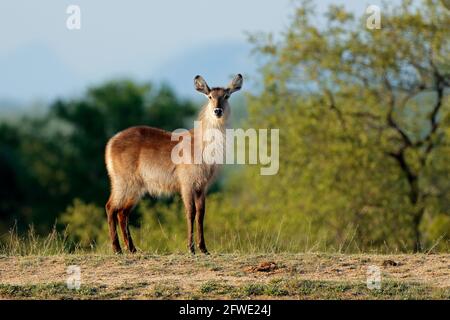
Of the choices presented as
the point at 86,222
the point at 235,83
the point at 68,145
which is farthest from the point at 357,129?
the point at 68,145

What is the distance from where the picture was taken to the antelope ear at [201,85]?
11438mm

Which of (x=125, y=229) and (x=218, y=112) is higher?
(x=218, y=112)

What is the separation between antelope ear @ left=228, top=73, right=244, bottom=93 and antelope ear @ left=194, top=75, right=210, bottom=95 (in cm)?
34

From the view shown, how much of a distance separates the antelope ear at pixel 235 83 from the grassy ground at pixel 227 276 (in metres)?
2.51

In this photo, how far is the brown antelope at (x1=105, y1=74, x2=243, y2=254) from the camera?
37.5 feet

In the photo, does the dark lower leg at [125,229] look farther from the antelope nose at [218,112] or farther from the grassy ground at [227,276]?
the antelope nose at [218,112]

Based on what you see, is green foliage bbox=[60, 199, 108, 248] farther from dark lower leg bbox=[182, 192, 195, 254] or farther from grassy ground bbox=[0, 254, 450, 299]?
grassy ground bbox=[0, 254, 450, 299]

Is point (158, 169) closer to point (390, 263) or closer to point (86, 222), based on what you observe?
point (390, 263)

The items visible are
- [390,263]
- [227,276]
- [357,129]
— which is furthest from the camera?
[357,129]

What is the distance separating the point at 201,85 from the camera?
37.8 ft

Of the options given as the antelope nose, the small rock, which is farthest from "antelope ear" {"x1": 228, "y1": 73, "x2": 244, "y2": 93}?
the small rock

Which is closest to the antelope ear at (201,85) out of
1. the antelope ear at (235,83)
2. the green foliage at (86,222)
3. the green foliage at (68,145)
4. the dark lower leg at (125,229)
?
the antelope ear at (235,83)

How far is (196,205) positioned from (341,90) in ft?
47.0

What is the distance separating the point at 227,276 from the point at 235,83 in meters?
3.37
